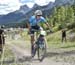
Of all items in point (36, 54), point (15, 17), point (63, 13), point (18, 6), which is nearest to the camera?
point (36, 54)

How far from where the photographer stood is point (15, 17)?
24766 millimetres

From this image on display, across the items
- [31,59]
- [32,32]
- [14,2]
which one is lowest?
[31,59]

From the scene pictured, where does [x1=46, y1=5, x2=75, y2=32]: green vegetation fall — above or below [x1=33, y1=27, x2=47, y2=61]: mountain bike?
above

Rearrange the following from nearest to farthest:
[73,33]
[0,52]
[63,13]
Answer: [0,52], [73,33], [63,13]

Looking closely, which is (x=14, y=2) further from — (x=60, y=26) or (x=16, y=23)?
(x=60, y=26)

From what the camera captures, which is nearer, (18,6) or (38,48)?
(38,48)

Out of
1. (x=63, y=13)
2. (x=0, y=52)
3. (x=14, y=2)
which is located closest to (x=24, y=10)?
(x=14, y=2)

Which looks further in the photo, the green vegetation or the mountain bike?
the green vegetation

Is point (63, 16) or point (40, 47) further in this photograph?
point (63, 16)

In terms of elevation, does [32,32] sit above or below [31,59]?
above

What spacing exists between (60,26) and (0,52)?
117ft

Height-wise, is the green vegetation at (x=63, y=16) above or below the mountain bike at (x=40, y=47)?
above

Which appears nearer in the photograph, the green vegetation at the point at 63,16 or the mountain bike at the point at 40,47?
the mountain bike at the point at 40,47

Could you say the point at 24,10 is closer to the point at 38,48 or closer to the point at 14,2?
the point at 14,2
